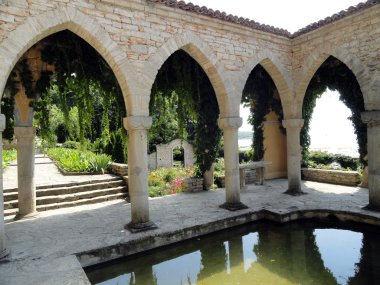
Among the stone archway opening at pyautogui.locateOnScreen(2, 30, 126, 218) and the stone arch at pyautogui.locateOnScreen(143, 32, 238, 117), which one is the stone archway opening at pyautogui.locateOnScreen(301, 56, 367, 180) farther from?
the stone archway opening at pyautogui.locateOnScreen(2, 30, 126, 218)

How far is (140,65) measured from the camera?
5.62 m

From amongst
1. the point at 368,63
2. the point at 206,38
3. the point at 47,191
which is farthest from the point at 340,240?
the point at 47,191

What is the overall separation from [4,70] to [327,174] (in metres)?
10.1

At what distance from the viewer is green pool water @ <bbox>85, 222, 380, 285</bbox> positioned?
162 inches

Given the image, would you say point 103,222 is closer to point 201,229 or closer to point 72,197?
point 201,229

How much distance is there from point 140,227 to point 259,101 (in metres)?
7.06

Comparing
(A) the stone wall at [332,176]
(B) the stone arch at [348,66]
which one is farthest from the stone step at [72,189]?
(A) the stone wall at [332,176]

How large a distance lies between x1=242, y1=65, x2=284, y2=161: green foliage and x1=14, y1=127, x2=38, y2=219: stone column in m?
7.02

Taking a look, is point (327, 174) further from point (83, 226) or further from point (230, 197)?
point (83, 226)

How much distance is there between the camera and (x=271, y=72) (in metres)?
8.03

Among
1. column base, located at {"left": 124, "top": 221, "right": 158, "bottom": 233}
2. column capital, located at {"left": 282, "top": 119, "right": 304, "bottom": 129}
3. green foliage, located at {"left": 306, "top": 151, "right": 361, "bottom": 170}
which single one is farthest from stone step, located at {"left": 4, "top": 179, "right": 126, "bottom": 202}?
green foliage, located at {"left": 306, "top": 151, "right": 361, "bottom": 170}

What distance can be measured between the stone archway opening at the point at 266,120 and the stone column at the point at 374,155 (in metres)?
4.18

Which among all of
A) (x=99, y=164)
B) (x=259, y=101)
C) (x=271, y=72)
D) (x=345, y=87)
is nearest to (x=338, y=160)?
(x=345, y=87)

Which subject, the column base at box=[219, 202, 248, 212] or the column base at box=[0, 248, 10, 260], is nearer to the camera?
the column base at box=[0, 248, 10, 260]
